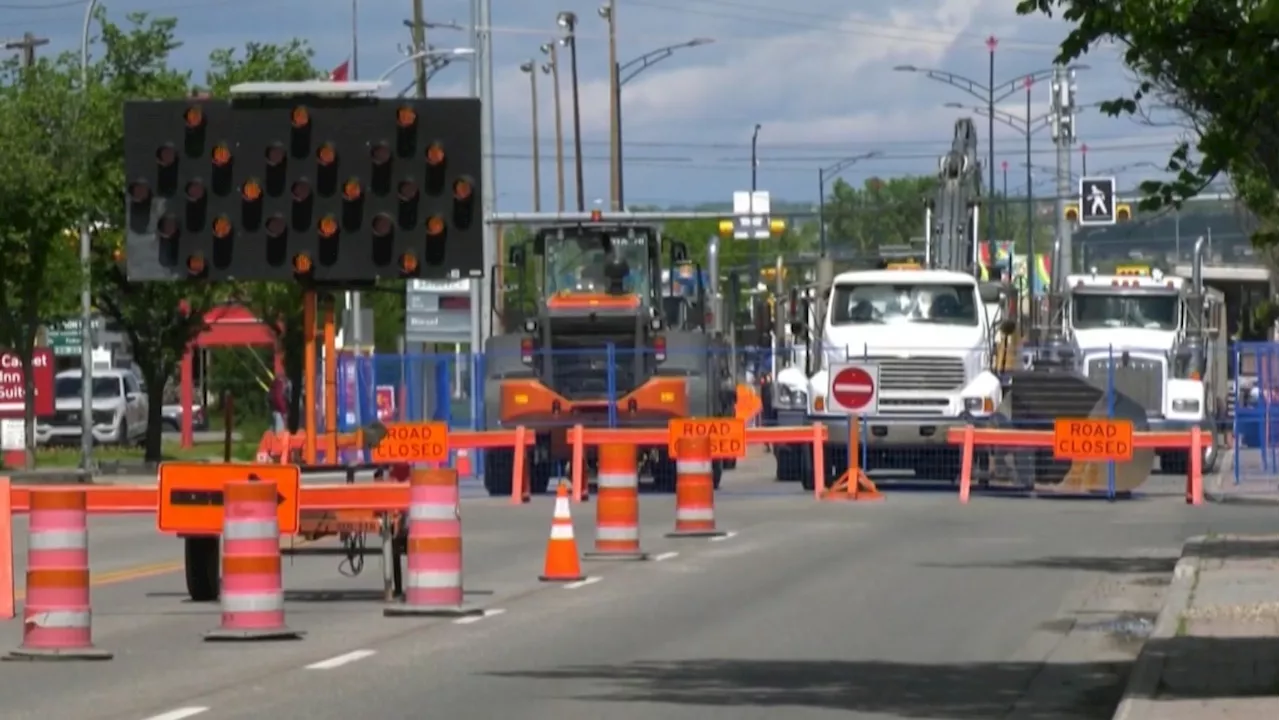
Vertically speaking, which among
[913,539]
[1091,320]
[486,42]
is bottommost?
[913,539]

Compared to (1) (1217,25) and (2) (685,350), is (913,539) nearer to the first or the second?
(2) (685,350)

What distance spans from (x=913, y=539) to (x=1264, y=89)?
1422cm

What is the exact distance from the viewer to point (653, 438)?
3288 cm

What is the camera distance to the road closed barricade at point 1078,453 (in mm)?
31500

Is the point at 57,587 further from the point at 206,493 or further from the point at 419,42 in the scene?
the point at 419,42

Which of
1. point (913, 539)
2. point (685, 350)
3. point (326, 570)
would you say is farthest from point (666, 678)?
point (685, 350)

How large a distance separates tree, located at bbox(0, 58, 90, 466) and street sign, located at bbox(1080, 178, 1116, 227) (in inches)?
835

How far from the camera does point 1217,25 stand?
10.8 m

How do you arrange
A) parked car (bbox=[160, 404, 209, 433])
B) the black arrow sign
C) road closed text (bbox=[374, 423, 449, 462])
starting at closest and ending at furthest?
the black arrow sign, road closed text (bbox=[374, 423, 449, 462]), parked car (bbox=[160, 404, 209, 433])

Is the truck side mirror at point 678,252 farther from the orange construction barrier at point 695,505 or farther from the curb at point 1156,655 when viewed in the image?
the curb at point 1156,655

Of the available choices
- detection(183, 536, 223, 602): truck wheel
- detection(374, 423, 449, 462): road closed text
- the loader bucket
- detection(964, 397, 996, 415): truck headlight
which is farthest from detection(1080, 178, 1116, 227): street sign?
detection(183, 536, 223, 602): truck wheel

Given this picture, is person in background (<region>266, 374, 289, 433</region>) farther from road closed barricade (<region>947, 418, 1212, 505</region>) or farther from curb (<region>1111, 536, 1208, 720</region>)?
curb (<region>1111, 536, 1208, 720</region>)

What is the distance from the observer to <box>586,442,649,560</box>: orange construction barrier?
69.6ft

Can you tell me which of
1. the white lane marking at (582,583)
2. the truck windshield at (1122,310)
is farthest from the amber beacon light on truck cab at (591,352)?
the white lane marking at (582,583)
